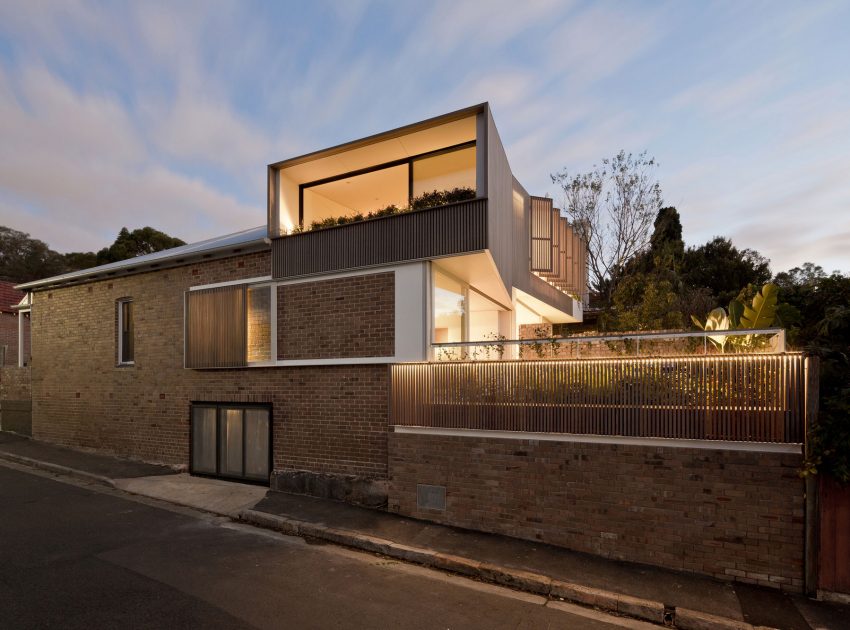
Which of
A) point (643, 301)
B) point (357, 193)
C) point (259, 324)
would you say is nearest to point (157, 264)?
point (259, 324)

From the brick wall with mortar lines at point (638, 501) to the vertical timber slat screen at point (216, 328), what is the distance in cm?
517

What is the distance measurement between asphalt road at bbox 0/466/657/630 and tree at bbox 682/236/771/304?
101 feet

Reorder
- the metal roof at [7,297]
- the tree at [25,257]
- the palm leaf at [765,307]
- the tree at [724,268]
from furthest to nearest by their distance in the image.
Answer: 1. the tree at [25,257]
2. the tree at [724,268]
3. the metal roof at [7,297]
4. the palm leaf at [765,307]

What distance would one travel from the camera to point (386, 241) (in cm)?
902

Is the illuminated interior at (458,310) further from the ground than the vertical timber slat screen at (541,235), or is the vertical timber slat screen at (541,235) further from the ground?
the vertical timber slat screen at (541,235)

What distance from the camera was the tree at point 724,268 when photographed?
3231 cm

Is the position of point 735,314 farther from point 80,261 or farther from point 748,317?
point 80,261

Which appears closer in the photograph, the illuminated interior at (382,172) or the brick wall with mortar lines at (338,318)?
the brick wall with mortar lines at (338,318)

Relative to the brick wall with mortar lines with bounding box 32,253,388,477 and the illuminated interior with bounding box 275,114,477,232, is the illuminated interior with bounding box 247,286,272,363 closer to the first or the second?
the brick wall with mortar lines with bounding box 32,253,388,477

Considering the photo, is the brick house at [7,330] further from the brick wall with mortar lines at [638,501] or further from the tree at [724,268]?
the tree at [724,268]

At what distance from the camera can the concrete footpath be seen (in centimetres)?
504

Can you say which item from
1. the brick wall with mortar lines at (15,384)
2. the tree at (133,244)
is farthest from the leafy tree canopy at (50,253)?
the brick wall with mortar lines at (15,384)

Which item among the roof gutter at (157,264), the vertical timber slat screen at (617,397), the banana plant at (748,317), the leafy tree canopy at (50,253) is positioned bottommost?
the vertical timber slat screen at (617,397)

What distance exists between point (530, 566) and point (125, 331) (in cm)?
1176
